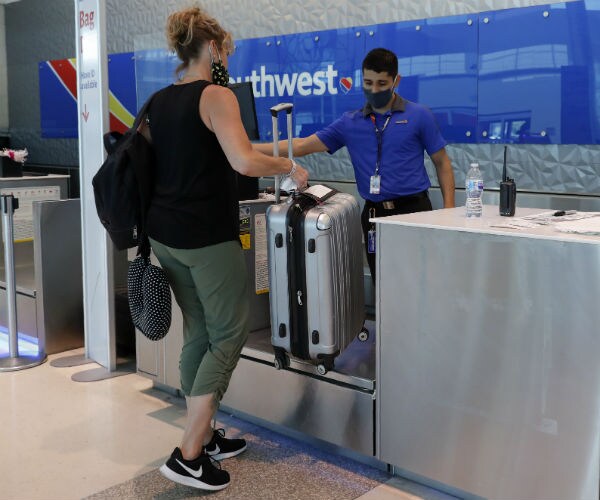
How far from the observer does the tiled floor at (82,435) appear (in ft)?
9.20

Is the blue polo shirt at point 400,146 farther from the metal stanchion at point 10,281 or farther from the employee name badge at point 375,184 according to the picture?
the metal stanchion at point 10,281

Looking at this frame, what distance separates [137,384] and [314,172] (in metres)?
1.53

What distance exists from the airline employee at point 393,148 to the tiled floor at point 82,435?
3.71ft

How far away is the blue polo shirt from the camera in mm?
3406

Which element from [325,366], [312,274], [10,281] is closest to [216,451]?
[325,366]

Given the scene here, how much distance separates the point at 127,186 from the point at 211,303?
19.4 inches

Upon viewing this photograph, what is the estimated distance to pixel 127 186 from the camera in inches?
103

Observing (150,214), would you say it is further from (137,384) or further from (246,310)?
(137,384)

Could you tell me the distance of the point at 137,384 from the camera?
3.96 m

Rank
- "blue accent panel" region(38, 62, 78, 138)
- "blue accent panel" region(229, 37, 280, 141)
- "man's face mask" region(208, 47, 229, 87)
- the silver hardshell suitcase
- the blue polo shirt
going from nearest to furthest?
"man's face mask" region(208, 47, 229, 87) < the silver hardshell suitcase < the blue polo shirt < "blue accent panel" region(229, 37, 280, 141) < "blue accent panel" region(38, 62, 78, 138)

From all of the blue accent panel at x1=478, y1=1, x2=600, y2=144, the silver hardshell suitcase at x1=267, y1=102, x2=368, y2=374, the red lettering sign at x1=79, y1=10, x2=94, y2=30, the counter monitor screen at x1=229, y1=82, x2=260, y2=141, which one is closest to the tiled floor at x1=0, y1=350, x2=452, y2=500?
the silver hardshell suitcase at x1=267, y1=102, x2=368, y2=374

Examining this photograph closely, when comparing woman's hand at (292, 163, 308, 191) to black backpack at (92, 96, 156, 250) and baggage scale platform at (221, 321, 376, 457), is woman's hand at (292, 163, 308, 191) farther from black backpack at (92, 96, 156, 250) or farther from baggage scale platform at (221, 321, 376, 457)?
baggage scale platform at (221, 321, 376, 457)

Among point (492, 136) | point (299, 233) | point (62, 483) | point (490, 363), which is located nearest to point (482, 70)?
point (492, 136)

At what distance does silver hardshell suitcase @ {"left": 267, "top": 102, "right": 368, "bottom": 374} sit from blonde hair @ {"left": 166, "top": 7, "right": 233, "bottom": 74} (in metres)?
0.45
